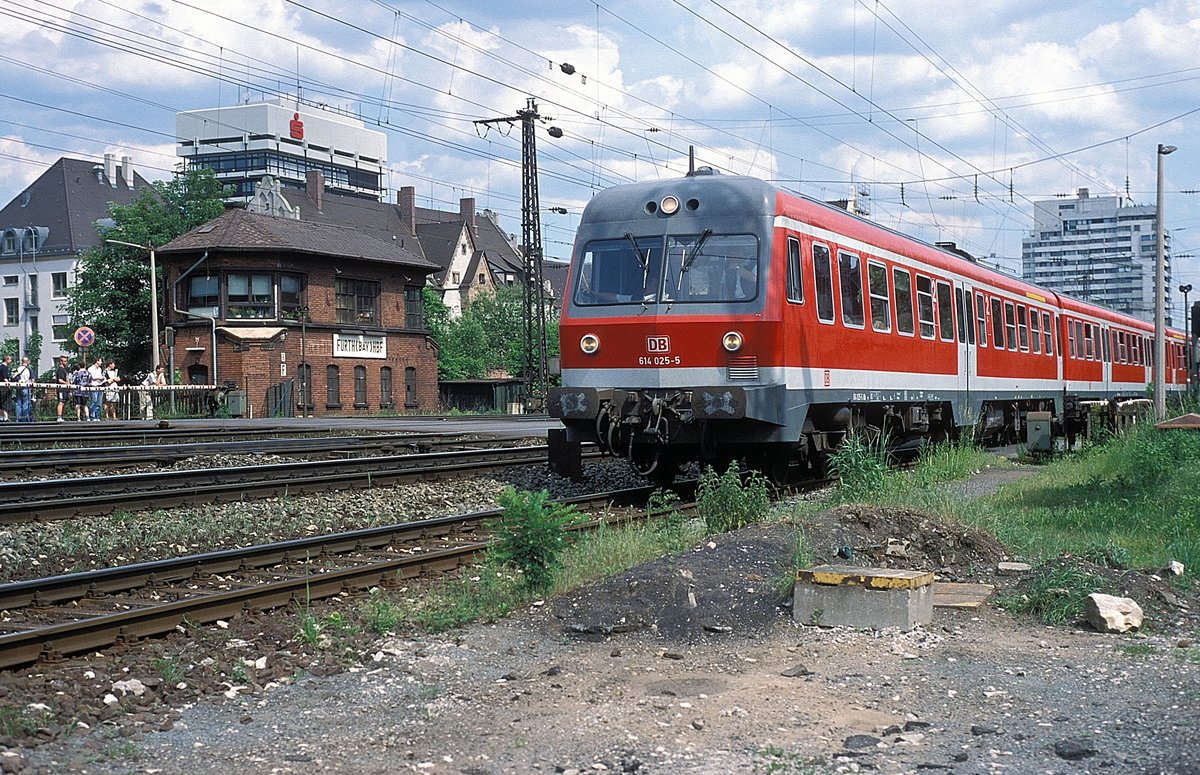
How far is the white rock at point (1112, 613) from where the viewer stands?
717 centimetres

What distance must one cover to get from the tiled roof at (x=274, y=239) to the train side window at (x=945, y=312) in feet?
Result: 123

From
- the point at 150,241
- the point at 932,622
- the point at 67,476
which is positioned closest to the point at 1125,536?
the point at 932,622

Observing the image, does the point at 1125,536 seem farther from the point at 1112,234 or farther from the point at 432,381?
the point at 1112,234

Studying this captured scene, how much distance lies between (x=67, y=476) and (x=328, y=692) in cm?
1192

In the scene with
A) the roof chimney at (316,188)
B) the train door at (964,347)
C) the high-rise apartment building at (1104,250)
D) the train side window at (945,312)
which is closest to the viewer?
the train side window at (945,312)

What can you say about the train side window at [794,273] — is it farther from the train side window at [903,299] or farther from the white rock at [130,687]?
the white rock at [130,687]

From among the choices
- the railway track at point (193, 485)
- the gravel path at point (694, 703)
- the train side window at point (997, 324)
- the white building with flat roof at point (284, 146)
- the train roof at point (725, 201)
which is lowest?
the gravel path at point (694, 703)

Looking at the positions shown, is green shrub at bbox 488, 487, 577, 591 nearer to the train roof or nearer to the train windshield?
the train windshield

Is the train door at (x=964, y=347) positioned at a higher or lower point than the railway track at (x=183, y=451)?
higher

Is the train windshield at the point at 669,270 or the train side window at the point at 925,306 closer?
the train windshield at the point at 669,270

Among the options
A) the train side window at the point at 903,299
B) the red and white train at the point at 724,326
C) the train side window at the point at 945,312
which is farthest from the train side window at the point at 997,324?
the red and white train at the point at 724,326

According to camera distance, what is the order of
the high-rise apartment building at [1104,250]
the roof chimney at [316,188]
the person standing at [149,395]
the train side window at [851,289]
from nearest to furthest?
the train side window at [851,289] < the person standing at [149,395] < the roof chimney at [316,188] < the high-rise apartment building at [1104,250]

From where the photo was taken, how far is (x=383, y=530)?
36.0 feet

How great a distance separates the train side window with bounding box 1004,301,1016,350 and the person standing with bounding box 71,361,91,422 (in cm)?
2577
